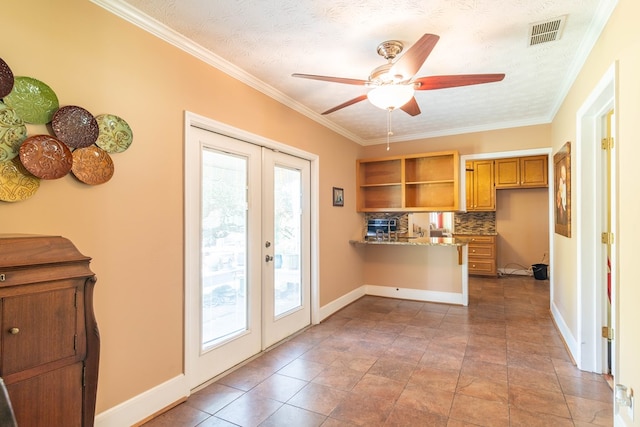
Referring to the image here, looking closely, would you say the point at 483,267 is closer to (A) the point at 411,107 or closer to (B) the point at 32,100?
(A) the point at 411,107

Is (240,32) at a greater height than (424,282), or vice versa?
(240,32)

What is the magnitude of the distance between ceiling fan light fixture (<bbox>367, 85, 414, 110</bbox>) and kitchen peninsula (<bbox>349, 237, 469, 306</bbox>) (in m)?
2.64

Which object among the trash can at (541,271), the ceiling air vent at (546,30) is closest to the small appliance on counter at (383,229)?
the ceiling air vent at (546,30)

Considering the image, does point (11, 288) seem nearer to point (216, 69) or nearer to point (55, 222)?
point (55, 222)

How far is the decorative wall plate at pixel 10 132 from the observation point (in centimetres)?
145

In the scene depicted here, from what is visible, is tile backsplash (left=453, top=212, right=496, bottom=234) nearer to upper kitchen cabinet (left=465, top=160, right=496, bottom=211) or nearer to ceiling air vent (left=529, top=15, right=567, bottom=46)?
upper kitchen cabinet (left=465, top=160, right=496, bottom=211)

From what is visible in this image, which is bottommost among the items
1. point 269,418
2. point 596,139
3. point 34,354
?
point 269,418

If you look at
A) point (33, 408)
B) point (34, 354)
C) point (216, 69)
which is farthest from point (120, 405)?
point (216, 69)

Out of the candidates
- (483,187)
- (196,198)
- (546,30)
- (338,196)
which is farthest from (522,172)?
(196,198)

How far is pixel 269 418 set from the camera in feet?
6.84

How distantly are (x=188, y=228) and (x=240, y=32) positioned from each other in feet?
4.70

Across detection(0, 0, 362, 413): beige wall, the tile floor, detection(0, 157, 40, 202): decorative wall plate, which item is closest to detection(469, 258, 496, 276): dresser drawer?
the tile floor

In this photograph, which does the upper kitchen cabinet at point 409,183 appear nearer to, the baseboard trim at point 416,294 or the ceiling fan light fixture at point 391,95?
the baseboard trim at point 416,294

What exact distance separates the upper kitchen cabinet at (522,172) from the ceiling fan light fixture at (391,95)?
17.9 feet
